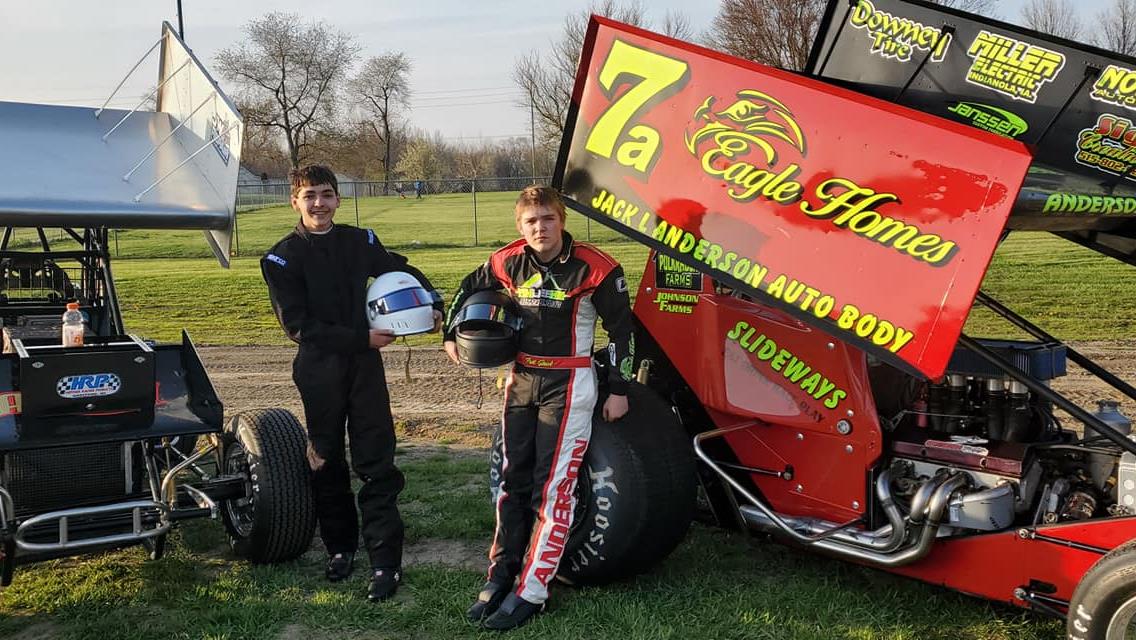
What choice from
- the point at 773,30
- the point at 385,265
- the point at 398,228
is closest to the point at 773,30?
the point at 773,30

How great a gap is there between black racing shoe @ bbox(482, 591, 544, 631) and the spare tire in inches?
12.4

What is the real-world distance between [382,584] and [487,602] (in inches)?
24.6

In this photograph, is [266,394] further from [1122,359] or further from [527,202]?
[1122,359]

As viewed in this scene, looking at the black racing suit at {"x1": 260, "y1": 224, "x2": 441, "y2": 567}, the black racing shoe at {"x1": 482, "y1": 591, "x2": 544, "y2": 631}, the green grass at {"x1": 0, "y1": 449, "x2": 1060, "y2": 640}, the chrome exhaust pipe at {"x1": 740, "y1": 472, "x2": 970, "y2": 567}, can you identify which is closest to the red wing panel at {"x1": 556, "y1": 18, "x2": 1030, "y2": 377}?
the chrome exhaust pipe at {"x1": 740, "y1": 472, "x2": 970, "y2": 567}

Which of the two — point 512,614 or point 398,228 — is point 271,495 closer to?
point 512,614

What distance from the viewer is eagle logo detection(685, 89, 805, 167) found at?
3.69 m

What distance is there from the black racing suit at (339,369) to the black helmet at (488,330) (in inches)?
19.2

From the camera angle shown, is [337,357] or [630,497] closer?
[630,497]

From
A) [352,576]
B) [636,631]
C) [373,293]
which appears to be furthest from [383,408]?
[636,631]

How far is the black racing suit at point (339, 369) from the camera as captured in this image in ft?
15.0

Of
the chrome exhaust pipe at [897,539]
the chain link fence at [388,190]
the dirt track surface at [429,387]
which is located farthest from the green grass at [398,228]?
the chrome exhaust pipe at [897,539]

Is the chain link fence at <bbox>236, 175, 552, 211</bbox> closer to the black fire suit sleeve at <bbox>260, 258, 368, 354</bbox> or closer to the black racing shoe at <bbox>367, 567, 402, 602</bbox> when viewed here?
the black fire suit sleeve at <bbox>260, 258, 368, 354</bbox>

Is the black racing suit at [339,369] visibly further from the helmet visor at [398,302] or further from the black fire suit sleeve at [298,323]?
the helmet visor at [398,302]

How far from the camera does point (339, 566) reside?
4863 mm
